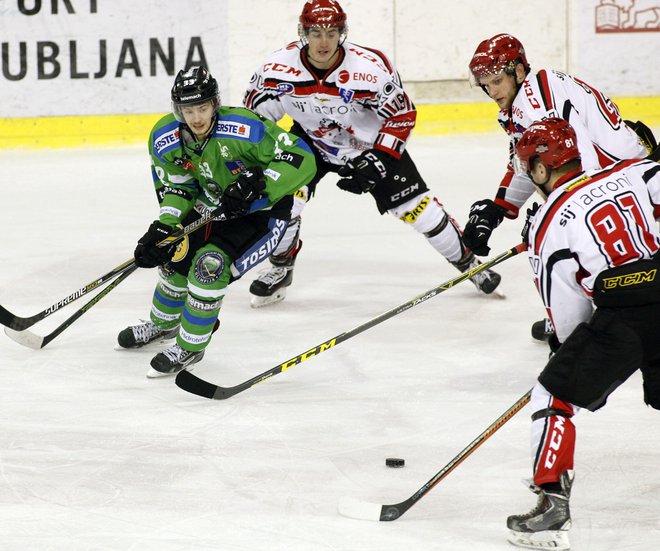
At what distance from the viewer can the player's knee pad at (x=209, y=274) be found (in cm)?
360

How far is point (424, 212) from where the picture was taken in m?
4.59

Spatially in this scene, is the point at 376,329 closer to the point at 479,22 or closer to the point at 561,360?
the point at 561,360

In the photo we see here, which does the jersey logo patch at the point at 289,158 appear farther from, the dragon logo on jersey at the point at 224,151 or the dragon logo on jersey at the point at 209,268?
the dragon logo on jersey at the point at 209,268

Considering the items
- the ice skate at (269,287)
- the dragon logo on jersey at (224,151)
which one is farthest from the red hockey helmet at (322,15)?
the ice skate at (269,287)

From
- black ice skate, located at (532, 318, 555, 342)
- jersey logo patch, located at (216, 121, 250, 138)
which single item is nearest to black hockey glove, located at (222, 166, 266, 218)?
jersey logo patch, located at (216, 121, 250, 138)

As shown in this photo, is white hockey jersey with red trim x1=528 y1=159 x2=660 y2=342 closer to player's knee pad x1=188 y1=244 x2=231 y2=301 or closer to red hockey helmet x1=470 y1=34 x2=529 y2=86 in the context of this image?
red hockey helmet x1=470 y1=34 x2=529 y2=86

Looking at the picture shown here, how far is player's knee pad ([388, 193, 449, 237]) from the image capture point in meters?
4.58

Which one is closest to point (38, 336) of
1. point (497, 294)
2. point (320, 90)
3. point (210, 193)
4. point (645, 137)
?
point (210, 193)

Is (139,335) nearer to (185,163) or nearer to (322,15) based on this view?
(185,163)

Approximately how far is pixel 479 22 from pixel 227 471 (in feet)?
19.8

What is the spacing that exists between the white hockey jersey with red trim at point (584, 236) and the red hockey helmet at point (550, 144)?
5 centimetres

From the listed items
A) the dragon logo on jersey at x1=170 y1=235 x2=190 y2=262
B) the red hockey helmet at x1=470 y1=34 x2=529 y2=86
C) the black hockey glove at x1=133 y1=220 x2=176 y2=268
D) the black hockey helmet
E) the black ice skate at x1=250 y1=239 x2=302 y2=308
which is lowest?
the black ice skate at x1=250 y1=239 x2=302 y2=308

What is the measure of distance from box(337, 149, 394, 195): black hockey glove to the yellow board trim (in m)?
3.70

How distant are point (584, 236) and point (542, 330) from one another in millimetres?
1646
